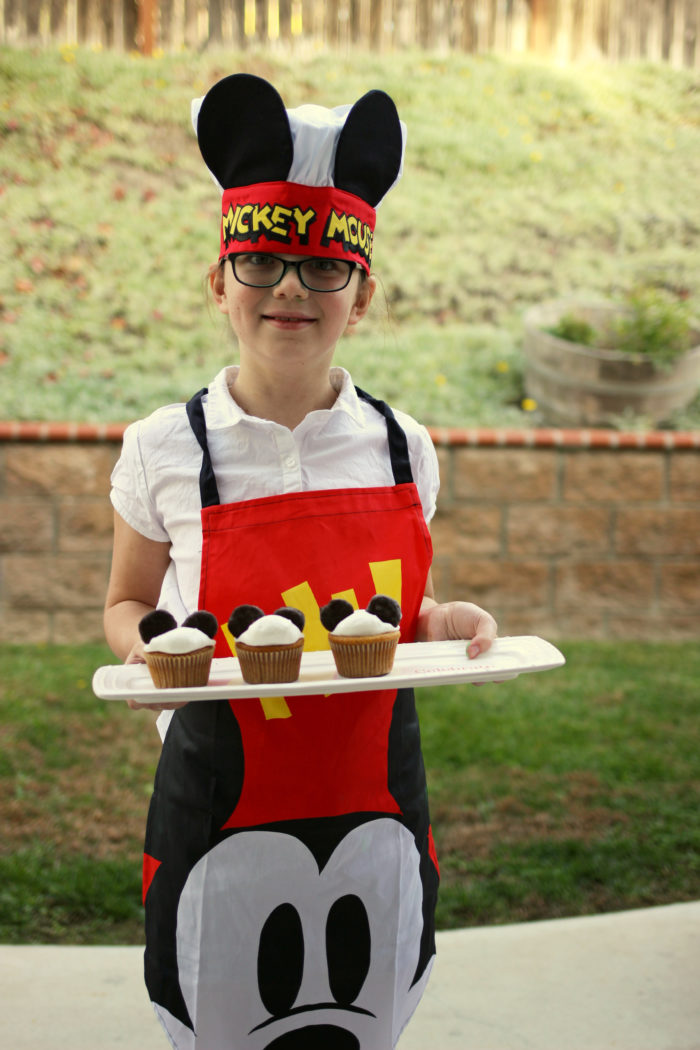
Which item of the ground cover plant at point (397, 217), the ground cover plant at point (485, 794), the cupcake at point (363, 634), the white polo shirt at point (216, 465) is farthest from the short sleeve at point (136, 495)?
the ground cover plant at point (397, 217)

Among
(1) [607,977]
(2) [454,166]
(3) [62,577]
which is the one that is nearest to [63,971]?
(1) [607,977]

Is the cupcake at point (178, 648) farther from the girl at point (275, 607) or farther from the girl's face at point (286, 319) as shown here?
the girl's face at point (286, 319)

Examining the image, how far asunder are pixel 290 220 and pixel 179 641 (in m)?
0.64

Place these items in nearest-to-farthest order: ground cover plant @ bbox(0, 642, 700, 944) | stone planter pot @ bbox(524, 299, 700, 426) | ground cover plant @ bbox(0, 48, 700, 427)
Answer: ground cover plant @ bbox(0, 642, 700, 944), stone planter pot @ bbox(524, 299, 700, 426), ground cover plant @ bbox(0, 48, 700, 427)

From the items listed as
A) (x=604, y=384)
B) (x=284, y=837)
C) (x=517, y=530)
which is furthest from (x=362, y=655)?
(x=604, y=384)

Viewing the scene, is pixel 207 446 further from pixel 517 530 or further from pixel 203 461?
pixel 517 530

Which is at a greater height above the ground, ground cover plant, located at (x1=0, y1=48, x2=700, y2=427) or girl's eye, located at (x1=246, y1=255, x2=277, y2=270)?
ground cover plant, located at (x1=0, y1=48, x2=700, y2=427)

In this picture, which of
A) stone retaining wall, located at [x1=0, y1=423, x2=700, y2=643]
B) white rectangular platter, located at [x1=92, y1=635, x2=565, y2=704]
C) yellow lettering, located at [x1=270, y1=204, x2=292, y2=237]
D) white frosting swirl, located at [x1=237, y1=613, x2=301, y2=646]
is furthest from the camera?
stone retaining wall, located at [x1=0, y1=423, x2=700, y2=643]

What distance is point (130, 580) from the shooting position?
157 centimetres

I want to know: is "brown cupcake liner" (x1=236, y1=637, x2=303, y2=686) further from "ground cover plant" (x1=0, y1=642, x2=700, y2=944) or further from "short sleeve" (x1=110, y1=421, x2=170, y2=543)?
"ground cover plant" (x1=0, y1=642, x2=700, y2=944)

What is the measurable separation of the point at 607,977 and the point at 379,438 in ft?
6.16

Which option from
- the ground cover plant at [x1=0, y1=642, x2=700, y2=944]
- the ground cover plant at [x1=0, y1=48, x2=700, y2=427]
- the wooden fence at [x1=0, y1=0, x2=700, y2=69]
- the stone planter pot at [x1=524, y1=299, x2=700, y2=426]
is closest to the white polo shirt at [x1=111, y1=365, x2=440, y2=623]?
the ground cover plant at [x1=0, y1=642, x2=700, y2=944]

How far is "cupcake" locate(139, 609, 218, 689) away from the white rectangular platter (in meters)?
0.03

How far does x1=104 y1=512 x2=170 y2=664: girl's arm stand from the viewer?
154 cm
